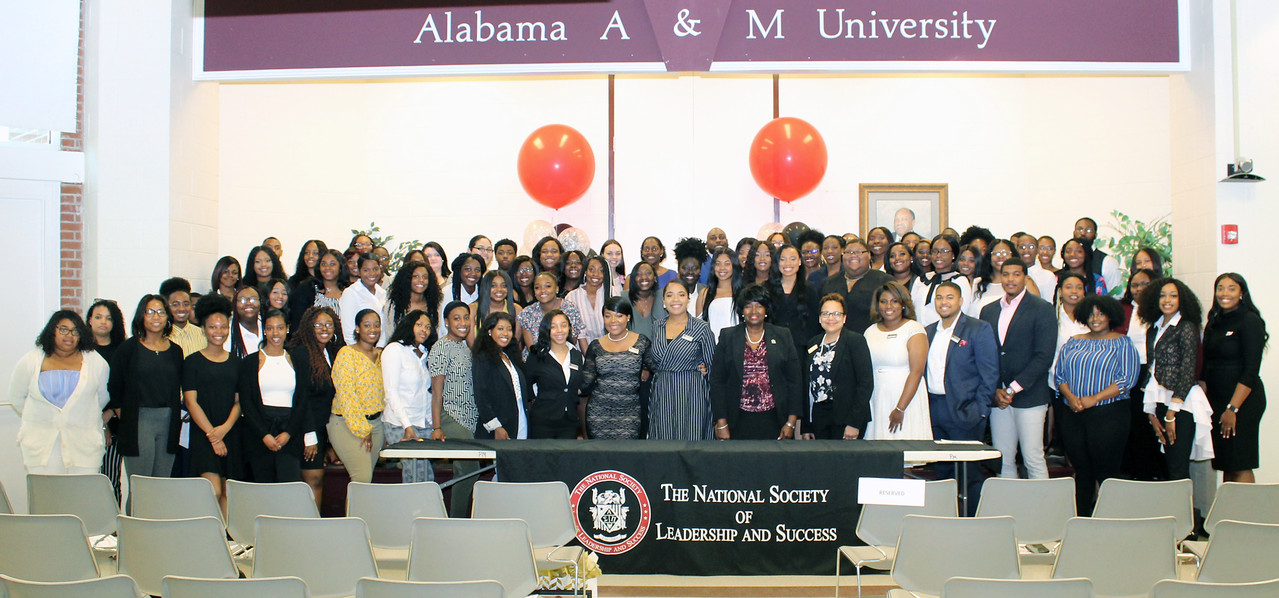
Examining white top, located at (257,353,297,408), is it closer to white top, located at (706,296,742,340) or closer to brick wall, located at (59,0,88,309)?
brick wall, located at (59,0,88,309)

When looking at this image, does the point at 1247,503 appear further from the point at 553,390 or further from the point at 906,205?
the point at 906,205

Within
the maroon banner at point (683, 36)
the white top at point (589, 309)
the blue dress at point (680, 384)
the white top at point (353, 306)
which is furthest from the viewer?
the white top at point (353, 306)

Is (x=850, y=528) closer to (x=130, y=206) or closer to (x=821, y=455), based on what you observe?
(x=821, y=455)

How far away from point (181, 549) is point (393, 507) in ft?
2.76

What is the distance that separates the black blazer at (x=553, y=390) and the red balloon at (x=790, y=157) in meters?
3.89

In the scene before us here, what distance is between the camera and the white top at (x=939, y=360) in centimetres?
530

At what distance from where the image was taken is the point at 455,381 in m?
5.42

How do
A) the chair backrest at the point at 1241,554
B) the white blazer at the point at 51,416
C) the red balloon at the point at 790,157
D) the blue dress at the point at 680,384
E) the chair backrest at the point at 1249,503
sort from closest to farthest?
the chair backrest at the point at 1241,554, the chair backrest at the point at 1249,503, the white blazer at the point at 51,416, the blue dress at the point at 680,384, the red balloon at the point at 790,157

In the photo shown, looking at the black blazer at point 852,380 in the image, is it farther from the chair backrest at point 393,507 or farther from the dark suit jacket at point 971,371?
the chair backrest at point 393,507

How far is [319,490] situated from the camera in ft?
17.4

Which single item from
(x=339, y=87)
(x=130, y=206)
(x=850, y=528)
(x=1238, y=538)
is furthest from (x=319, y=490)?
(x=339, y=87)

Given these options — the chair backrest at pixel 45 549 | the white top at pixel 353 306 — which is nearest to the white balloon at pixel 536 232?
the white top at pixel 353 306

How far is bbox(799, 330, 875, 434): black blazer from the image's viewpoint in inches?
205

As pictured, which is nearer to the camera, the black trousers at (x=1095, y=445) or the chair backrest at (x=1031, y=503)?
the chair backrest at (x=1031, y=503)
